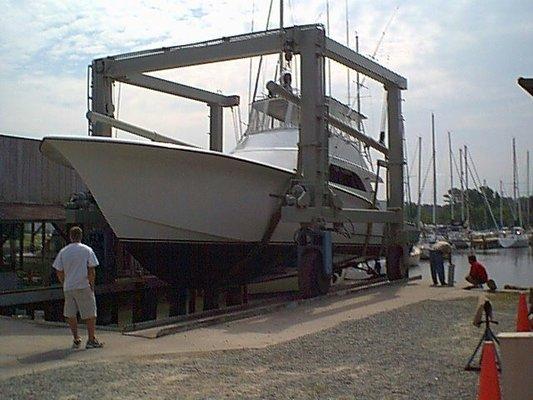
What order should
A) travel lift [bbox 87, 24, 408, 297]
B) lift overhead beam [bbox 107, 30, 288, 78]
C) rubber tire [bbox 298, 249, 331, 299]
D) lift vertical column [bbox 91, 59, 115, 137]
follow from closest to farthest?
1. rubber tire [bbox 298, 249, 331, 299]
2. travel lift [bbox 87, 24, 408, 297]
3. lift overhead beam [bbox 107, 30, 288, 78]
4. lift vertical column [bbox 91, 59, 115, 137]

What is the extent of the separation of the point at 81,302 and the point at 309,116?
7244 millimetres

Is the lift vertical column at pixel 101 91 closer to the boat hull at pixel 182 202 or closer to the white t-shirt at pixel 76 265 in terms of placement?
the boat hull at pixel 182 202

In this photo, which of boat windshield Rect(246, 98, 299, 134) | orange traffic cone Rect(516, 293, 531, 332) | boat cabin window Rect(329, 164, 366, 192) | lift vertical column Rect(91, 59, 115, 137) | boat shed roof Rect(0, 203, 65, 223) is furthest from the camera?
boat windshield Rect(246, 98, 299, 134)

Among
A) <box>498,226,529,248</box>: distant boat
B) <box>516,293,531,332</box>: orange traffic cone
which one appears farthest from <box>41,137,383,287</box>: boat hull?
<box>498,226,529,248</box>: distant boat

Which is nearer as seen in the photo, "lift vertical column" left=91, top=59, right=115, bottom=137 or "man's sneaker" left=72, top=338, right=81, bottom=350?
"man's sneaker" left=72, top=338, right=81, bottom=350

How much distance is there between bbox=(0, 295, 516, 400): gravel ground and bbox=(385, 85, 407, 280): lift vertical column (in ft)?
32.2

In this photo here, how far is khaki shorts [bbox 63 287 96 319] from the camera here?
867 cm

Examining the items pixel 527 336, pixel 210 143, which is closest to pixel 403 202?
pixel 210 143

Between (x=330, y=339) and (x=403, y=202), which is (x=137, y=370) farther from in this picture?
(x=403, y=202)

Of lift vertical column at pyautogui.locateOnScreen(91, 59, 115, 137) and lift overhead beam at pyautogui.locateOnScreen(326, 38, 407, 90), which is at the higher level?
lift overhead beam at pyautogui.locateOnScreen(326, 38, 407, 90)

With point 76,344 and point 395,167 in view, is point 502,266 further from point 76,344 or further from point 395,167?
point 76,344

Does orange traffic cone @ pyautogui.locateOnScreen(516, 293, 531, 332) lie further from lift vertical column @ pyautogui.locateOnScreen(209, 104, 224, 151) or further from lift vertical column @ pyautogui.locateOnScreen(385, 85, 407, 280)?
lift vertical column @ pyautogui.locateOnScreen(209, 104, 224, 151)

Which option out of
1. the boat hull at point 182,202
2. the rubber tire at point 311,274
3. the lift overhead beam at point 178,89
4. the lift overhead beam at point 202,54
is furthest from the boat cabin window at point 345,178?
the rubber tire at point 311,274

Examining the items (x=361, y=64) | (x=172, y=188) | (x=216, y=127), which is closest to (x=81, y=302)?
(x=172, y=188)
